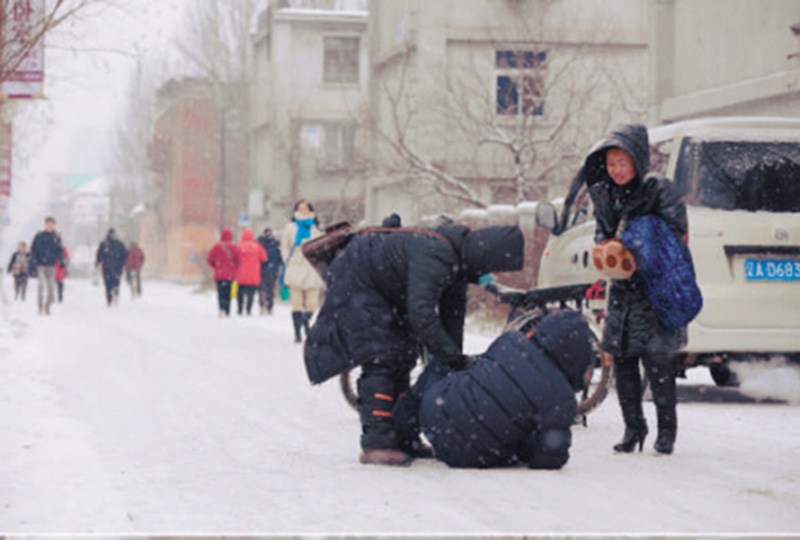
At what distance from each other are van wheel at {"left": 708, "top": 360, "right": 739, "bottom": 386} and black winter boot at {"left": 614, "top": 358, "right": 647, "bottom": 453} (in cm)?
356

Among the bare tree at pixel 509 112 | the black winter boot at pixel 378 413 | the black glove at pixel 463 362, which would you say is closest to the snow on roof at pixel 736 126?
the black glove at pixel 463 362

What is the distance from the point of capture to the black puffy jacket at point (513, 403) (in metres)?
7.13

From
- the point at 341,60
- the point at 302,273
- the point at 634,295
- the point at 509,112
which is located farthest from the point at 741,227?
the point at 341,60

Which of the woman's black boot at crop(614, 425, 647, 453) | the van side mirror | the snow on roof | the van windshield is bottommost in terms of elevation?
the woman's black boot at crop(614, 425, 647, 453)

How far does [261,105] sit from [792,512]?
179ft

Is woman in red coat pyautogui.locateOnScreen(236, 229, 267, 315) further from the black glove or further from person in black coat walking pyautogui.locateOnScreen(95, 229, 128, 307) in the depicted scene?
the black glove

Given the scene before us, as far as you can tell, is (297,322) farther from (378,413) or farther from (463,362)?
Answer: (463,362)

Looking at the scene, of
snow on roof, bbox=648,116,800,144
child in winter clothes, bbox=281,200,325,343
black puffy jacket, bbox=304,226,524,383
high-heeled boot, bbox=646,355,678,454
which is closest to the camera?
black puffy jacket, bbox=304,226,524,383

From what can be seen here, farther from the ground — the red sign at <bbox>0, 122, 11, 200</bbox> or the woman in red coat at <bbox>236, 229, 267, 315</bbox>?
the red sign at <bbox>0, 122, 11, 200</bbox>

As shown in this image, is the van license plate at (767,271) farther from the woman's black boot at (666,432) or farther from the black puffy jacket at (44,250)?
the black puffy jacket at (44,250)

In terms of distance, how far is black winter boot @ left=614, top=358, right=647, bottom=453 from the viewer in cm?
796

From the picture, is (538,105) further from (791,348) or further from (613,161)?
(613,161)

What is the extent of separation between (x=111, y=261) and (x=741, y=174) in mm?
24831

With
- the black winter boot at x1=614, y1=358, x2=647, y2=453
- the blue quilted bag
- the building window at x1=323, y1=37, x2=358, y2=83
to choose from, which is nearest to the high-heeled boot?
the black winter boot at x1=614, y1=358, x2=647, y2=453
